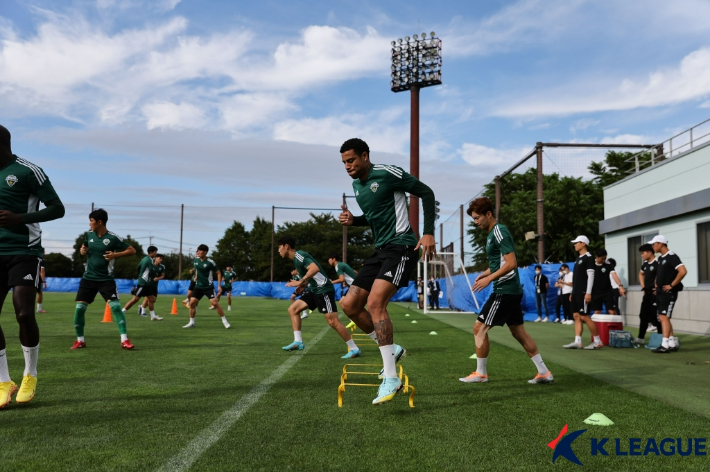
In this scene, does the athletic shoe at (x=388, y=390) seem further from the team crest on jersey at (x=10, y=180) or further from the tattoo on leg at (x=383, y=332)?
the team crest on jersey at (x=10, y=180)

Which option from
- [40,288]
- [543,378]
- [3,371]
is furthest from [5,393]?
[543,378]

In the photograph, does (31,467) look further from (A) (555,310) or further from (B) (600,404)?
(A) (555,310)

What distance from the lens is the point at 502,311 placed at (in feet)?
21.5

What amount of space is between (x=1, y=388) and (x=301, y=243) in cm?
7881

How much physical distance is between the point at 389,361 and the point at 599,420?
1660 millimetres

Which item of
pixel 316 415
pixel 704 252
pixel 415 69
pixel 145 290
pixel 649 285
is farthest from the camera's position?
pixel 415 69

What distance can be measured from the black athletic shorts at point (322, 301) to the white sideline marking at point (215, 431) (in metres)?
2.94

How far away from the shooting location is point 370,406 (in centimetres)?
504

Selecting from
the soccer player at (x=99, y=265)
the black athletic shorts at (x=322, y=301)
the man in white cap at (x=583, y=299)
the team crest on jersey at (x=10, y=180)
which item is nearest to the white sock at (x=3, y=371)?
the team crest on jersey at (x=10, y=180)

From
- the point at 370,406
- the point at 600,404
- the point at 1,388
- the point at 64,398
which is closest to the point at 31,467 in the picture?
the point at 1,388

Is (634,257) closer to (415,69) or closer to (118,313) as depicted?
(118,313)

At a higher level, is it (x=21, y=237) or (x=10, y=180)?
(x=10, y=180)

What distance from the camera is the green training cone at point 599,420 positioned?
4.47 m

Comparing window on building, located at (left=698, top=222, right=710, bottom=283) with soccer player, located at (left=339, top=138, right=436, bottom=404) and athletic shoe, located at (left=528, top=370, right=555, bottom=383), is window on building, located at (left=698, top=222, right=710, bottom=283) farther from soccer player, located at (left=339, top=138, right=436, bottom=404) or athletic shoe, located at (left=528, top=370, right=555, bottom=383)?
soccer player, located at (left=339, top=138, right=436, bottom=404)
